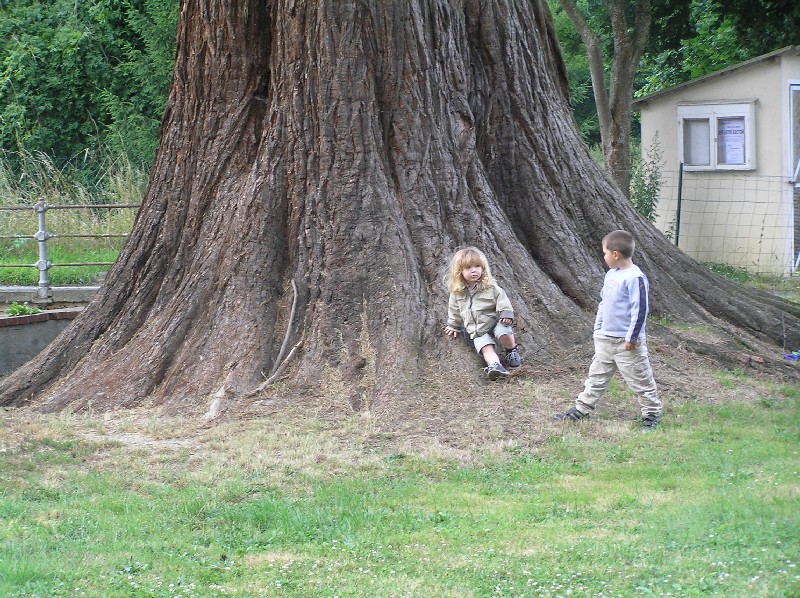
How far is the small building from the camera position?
16.5 meters

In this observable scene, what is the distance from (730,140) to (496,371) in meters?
10.7

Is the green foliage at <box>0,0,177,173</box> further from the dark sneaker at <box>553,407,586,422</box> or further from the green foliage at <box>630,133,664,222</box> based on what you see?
the dark sneaker at <box>553,407,586,422</box>

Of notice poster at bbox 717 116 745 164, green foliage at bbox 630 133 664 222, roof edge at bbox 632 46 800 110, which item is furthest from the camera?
green foliage at bbox 630 133 664 222

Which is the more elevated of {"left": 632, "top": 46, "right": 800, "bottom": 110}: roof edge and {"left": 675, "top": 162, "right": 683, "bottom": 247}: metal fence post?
{"left": 632, "top": 46, "right": 800, "bottom": 110}: roof edge

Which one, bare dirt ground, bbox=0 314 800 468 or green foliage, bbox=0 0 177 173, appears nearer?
bare dirt ground, bbox=0 314 800 468

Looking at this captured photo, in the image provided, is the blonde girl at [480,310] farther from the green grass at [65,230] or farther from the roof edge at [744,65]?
the roof edge at [744,65]

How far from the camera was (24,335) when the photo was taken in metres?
12.3

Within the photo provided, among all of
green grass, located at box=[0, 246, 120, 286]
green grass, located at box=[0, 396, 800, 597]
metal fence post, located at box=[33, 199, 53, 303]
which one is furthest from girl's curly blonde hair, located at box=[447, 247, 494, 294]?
green grass, located at box=[0, 246, 120, 286]

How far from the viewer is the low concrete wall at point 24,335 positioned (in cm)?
1211

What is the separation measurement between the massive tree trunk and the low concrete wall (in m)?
2.89

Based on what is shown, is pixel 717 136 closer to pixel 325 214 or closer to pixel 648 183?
pixel 648 183

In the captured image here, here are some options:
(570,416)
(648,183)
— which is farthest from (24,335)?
(648,183)

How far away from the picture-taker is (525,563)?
16.4ft

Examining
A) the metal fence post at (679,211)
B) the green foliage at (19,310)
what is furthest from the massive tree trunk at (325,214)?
the metal fence post at (679,211)
